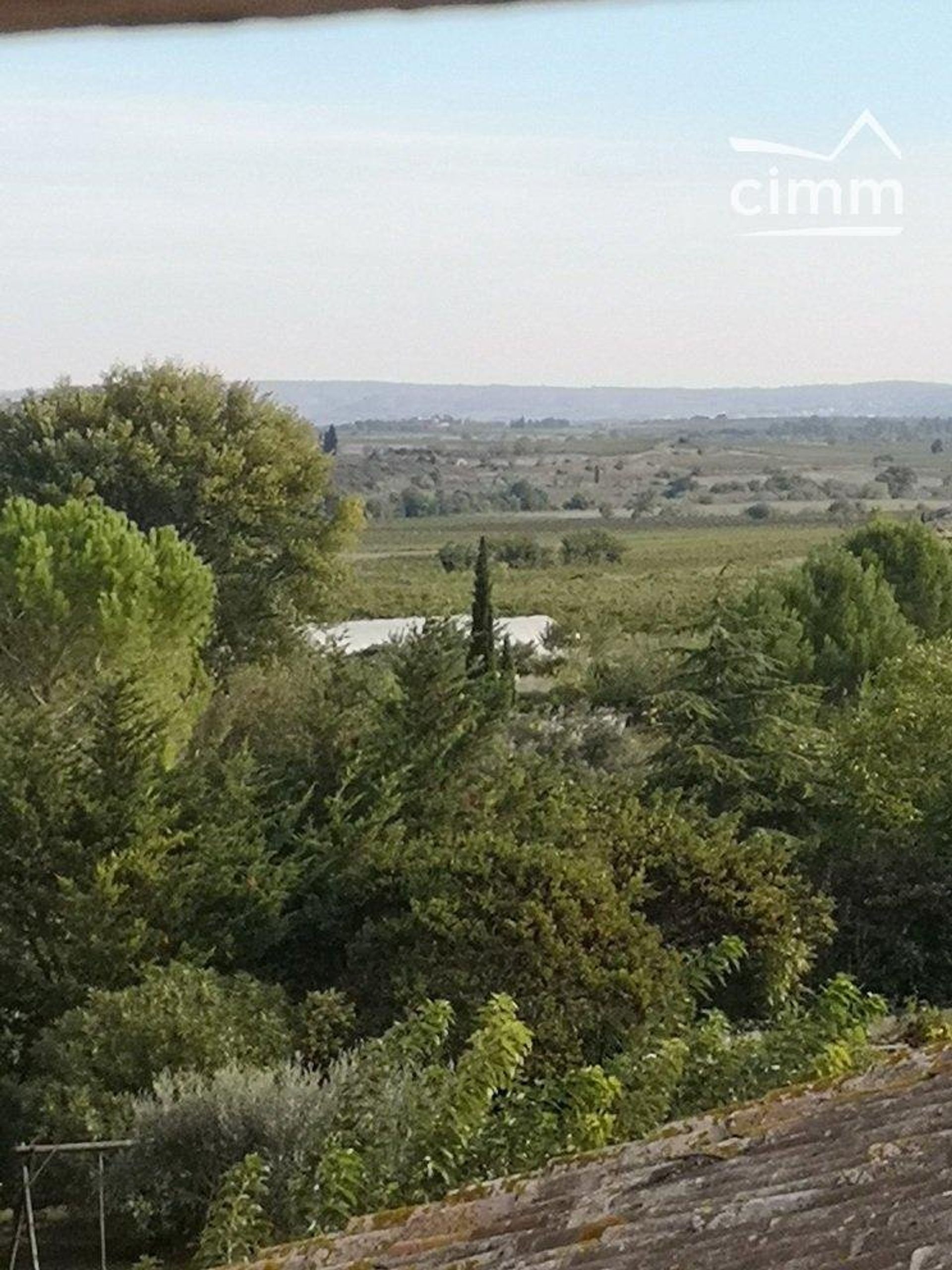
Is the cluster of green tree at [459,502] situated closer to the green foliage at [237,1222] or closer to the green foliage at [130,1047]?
the green foliage at [130,1047]

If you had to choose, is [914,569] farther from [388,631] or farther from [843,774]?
[843,774]

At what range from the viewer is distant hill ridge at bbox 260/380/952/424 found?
9262cm

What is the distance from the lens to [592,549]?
195 ft

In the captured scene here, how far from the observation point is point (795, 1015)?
39.0ft

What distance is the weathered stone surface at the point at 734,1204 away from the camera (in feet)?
6.75

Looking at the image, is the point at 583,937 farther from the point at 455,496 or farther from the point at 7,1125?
the point at 455,496

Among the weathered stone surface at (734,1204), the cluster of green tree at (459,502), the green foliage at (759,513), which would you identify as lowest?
the green foliage at (759,513)

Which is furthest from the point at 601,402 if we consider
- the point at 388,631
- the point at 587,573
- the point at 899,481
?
the point at 388,631

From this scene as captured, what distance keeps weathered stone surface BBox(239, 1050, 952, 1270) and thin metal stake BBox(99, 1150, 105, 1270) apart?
6.53 meters

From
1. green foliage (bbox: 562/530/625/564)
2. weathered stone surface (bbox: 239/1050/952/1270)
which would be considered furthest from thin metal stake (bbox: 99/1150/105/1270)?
green foliage (bbox: 562/530/625/564)

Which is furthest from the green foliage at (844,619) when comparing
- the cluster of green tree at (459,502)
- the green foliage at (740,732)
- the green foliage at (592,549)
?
the cluster of green tree at (459,502)

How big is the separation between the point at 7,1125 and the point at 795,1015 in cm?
547

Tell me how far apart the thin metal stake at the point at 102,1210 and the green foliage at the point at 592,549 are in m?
48.7

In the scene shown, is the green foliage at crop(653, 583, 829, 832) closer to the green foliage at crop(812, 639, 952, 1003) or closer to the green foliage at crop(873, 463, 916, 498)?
the green foliage at crop(812, 639, 952, 1003)
